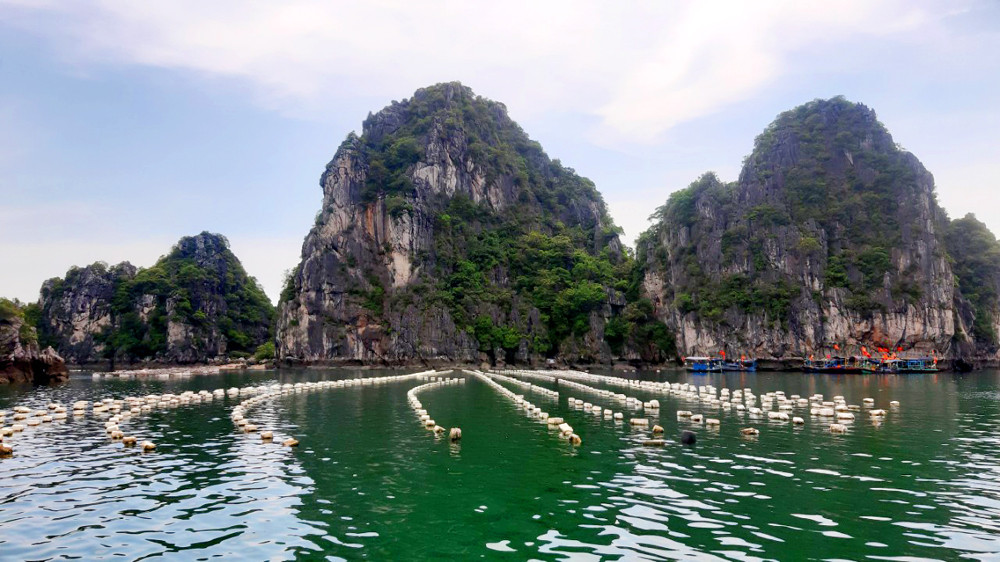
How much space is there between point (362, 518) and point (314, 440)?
531 inches

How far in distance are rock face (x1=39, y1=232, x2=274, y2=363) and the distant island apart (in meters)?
0.47

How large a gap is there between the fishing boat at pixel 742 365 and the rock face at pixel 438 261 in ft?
87.8

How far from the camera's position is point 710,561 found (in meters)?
12.0

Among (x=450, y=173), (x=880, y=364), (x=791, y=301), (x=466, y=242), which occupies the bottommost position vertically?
(x=880, y=364)

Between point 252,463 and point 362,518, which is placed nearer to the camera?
point 362,518

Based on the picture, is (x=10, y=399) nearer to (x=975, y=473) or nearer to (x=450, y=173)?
(x=975, y=473)

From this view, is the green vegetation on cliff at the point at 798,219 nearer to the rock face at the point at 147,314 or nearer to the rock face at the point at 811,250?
the rock face at the point at 811,250

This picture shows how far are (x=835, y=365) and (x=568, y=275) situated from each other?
2416 inches

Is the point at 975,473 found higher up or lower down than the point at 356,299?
lower down

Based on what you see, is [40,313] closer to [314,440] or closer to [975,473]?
[314,440]

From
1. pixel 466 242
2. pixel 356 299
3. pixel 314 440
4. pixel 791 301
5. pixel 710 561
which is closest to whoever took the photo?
pixel 710 561

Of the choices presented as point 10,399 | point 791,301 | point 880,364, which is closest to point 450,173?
point 791,301

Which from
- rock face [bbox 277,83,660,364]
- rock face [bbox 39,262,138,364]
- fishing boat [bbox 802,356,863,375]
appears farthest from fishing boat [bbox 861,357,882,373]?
rock face [bbox 39,262,138,364]

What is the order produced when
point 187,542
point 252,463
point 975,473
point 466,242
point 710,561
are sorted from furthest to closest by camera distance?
point 466,242 → point 252,463 → point 975,473 → point 187,542 → point 710,561
